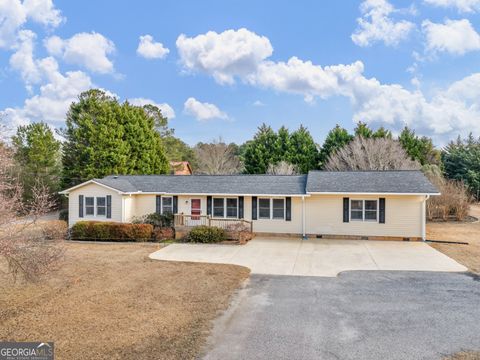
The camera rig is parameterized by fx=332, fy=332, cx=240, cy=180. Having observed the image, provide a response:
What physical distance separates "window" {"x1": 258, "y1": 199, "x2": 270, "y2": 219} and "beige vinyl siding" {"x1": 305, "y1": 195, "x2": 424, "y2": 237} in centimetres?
220

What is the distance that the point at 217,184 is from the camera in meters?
20.3

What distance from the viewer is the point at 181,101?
33.2 metres

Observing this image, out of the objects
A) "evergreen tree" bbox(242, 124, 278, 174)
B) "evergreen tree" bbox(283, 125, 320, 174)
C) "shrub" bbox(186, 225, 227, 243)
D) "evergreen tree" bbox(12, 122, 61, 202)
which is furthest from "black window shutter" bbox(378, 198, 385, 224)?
"evergreen tree" bbox(12, 122, 61, 202)

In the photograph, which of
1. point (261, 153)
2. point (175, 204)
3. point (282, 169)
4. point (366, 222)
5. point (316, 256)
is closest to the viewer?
point (316, 256)

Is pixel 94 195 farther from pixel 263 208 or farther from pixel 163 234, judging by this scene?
pixel 263 208

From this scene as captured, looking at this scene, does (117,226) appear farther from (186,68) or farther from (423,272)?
(423,272)

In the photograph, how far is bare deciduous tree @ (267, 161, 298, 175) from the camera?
32719mm

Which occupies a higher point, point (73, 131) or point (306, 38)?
point (306, 38)

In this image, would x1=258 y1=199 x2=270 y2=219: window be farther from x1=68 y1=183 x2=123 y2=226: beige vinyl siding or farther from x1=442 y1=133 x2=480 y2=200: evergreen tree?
x1=442 y1=133 x2=480 y2=200: evergreen tree

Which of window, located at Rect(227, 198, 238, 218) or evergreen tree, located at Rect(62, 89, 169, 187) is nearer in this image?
window, located at Rect(227, 198, 238, 218)

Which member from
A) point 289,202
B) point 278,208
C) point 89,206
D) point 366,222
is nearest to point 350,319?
point 366,222

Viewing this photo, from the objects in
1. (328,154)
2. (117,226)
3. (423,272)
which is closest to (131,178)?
(117,226)

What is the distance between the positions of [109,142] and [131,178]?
992 centimetres

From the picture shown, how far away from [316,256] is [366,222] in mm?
5501
